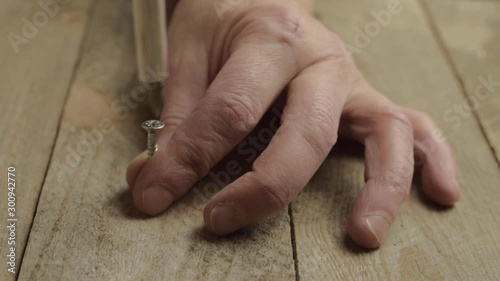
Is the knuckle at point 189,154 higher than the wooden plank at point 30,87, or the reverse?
the knuckle at point 189,154

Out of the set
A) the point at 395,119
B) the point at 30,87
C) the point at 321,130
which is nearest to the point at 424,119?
the point at 395,119

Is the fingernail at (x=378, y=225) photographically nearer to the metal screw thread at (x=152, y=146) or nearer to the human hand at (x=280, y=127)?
the human hand at (x=280, y=127)

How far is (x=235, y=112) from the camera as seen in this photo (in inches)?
25.1

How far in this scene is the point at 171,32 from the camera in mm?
808

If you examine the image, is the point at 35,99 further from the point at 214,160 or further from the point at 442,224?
the point at 442,224

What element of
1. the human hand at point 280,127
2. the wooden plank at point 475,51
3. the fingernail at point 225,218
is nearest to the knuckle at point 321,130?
the human hand at point 280,127

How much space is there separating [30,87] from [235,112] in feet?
1.04

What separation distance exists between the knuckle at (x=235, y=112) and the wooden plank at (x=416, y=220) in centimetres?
10

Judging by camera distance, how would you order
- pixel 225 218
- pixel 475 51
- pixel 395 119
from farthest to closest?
pixel 475 51 → pixel 395 119 → pixel 225 218

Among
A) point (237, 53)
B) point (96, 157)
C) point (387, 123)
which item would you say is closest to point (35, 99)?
point (96, 157)

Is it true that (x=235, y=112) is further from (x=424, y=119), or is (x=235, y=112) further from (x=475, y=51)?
(x=475, y=51)

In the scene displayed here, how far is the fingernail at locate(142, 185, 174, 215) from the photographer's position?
2.06ft

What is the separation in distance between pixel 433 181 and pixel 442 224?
50mm

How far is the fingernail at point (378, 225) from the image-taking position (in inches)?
24.6
